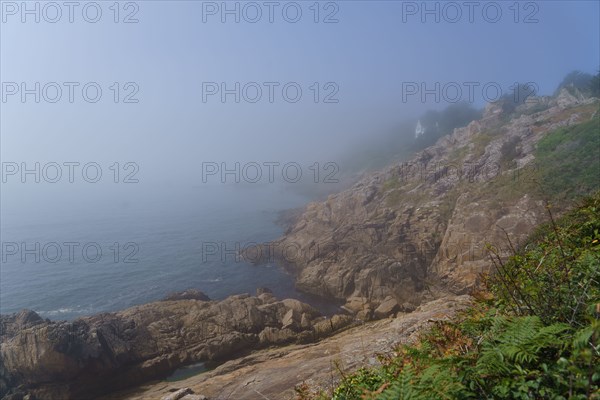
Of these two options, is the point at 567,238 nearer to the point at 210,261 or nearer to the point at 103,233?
the point at 210,261

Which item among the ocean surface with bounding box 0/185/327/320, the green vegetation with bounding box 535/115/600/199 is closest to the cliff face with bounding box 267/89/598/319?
the green vegetation with bounding box 535/115/600/199

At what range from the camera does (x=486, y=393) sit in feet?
8.52

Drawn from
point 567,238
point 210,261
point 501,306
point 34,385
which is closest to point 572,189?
point 567,238

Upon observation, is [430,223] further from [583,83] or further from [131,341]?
[583,83]

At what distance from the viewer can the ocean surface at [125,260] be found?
31.6 metres

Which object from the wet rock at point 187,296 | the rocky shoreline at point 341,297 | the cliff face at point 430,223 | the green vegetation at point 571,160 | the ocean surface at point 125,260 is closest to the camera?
the rocky shoreline at point 341,297

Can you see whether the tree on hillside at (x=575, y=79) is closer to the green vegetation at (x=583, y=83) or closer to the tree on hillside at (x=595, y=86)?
the green vegetation at (x=583, y=83)

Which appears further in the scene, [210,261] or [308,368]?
[210,261]

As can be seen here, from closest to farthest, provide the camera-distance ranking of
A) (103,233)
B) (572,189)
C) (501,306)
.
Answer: (501,306) → (572,189) → (103,233)

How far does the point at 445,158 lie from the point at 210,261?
99.1 feet

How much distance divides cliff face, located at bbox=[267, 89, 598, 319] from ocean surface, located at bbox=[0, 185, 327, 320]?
406 cm

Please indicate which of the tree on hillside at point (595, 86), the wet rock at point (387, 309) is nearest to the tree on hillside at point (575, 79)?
the tree on hillside at point (595, 86)

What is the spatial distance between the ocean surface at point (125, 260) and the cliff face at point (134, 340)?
6263mm

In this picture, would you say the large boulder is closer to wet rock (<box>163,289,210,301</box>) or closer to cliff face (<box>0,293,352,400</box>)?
cliff face (<box>0,293,352,400</box>)
